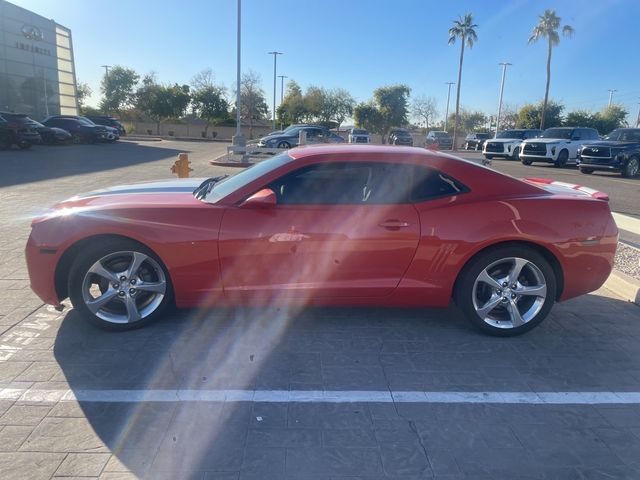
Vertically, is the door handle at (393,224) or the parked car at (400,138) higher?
the parked car at (400,138)

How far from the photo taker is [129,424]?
111 inches

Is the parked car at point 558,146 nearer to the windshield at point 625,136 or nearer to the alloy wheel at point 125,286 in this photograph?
the windshield at point 625,136

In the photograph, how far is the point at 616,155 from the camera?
57.2 feet

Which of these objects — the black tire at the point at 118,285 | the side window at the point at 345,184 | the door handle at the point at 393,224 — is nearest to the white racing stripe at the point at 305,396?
the black tire at the point at 118,285

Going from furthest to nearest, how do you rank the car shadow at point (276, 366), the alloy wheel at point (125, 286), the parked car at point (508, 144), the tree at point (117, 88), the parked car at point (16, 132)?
1. the tree at point (117, 88)
2. the parked car at point (508, 144)
3. the parked car at point (16, 132)
4. the alloy wheel at point (125, 286)
5. the car shadow at point (276, 366)

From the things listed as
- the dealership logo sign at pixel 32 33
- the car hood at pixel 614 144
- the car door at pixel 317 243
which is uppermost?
the dealership logo sign at pixel 32 33

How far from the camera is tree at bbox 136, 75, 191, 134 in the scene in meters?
56.8

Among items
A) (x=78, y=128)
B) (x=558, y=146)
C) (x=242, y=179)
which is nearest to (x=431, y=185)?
(x=242, y=179)

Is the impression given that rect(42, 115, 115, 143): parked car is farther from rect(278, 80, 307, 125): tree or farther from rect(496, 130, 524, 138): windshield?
rect(278, 80, 307, 125): tree

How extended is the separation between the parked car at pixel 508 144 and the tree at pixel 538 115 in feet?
90.8

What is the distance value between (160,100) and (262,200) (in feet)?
192

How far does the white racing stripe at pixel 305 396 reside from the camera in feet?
10.1

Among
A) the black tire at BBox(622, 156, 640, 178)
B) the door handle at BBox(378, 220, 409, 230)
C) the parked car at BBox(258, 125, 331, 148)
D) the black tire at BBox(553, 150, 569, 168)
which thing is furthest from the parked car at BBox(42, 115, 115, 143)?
the door handle at BBox(378, 220, 409, 230)

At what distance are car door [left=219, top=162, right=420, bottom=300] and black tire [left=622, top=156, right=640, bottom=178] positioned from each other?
57.0 feet
